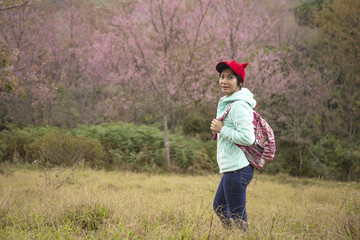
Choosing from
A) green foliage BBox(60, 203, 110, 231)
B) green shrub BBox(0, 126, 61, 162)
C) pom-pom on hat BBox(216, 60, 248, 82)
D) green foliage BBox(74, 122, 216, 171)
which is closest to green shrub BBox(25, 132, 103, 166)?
green shrub BBox(0, 126, 61, 162)

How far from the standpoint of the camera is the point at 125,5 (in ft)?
32.4

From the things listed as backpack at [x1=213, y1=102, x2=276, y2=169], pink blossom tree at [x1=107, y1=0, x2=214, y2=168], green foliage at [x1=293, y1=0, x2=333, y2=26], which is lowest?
backpack at [x1=213, y1=102, x2=276, y2=169]

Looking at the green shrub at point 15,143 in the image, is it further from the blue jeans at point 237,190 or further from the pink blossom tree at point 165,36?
the blue jeans at point 237,190

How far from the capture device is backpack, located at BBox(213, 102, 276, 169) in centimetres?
258

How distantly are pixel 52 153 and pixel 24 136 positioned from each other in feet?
7.50

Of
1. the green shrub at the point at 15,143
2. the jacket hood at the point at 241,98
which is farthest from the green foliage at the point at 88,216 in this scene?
the green shrub at the point at 15,143

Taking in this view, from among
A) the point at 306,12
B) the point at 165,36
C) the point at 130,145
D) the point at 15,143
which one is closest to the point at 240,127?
the point at 165,36

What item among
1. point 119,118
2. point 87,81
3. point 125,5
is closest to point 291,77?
point 125,5

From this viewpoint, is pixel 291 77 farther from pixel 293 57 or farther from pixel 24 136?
pixel 24 136

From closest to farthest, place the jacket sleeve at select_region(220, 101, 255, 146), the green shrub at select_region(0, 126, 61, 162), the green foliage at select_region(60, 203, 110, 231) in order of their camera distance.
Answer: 1. the jacket sleeve at select_region(220, 101, 255, 146)
2. the green foliage at select_region(60, 203, 110, 231)
3. the green shrub at select_region(0, 126, 61, 162)

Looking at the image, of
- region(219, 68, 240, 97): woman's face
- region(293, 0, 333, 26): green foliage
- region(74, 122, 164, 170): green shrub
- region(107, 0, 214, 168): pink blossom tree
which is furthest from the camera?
region(293, 0, 333, 26): green foliage

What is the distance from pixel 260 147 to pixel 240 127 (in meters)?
0.34

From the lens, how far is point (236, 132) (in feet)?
8.06

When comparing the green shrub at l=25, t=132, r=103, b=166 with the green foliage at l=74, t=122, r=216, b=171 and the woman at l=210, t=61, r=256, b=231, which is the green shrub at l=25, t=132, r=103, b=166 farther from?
the woman at l=210, t=61, r=256, b=231
